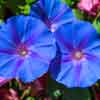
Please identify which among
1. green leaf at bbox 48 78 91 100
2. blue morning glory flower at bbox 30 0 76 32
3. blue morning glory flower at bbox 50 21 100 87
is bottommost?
green leaf at bbox 48 78 91 100

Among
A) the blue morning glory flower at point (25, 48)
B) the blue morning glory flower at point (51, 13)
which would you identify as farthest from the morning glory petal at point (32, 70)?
the blue morning glory flower at point (51, 13)

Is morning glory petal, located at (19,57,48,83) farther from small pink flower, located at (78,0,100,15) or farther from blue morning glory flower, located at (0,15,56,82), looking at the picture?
small pink flower, located at (78,0,100,15)

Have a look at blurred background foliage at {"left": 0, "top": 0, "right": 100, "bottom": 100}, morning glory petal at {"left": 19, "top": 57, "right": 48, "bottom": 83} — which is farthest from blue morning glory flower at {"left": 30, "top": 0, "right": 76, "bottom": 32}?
morning glory petal at {"left": 19, "top": 57, "right": 48, "bottom": 83}

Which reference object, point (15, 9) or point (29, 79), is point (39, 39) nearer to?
point (29, 79)

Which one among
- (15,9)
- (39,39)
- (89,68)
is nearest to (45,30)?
(39,39)

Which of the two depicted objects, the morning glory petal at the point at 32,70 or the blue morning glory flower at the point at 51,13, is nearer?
the morning glory petal at the point at 32,70

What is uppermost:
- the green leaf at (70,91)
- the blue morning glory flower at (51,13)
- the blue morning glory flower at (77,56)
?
the blue morning glory flower at (51,13)

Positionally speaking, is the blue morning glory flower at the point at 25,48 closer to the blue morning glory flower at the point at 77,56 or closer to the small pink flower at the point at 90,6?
the blue morning glory flower at the point at 77,56
